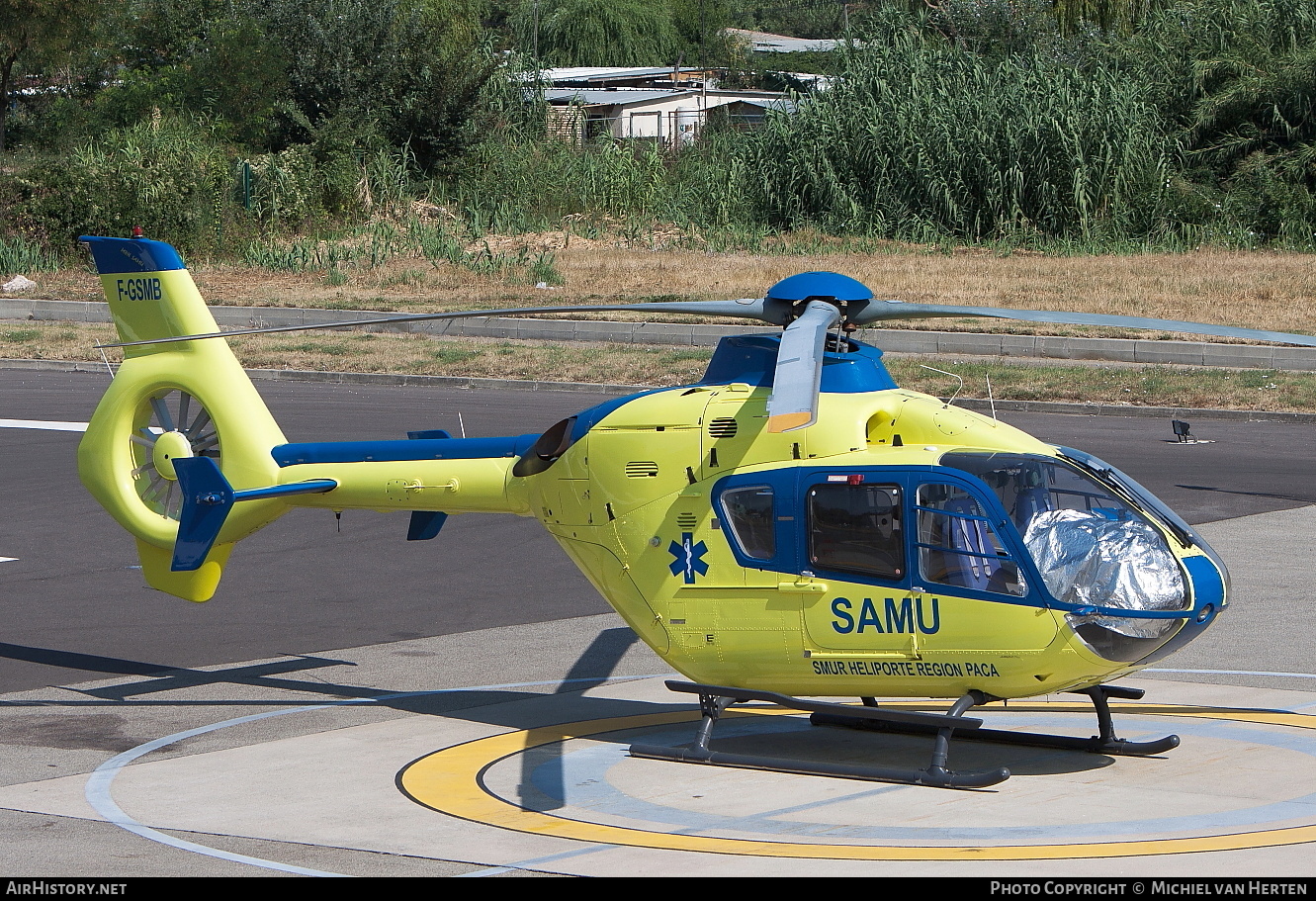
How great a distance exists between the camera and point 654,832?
7023 mm

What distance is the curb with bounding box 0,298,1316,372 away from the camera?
24.5 meters

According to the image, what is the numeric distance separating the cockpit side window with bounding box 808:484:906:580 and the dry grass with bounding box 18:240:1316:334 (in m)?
18.9

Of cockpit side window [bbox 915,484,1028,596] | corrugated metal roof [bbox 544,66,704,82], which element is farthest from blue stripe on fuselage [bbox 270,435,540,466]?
corrugated metal roof [bbox 544,66,704,82]

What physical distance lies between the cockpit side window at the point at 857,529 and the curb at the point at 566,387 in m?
11.1

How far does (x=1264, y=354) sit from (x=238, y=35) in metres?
31.1

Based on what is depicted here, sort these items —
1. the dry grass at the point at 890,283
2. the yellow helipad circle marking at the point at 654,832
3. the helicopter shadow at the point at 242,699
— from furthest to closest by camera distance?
the dry grass at the point at 890,283, the helicopter shadow at the point at 242,699, the yellow helipad circle marking at the point at 654,832

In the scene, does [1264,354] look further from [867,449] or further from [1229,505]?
[867,449]

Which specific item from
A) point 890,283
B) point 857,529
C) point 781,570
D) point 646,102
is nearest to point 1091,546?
point 857,529

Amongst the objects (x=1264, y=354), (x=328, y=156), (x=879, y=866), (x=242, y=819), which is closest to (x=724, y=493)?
(x=879, y=866)

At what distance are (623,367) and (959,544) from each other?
56.8 feet

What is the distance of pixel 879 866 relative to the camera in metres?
6.47

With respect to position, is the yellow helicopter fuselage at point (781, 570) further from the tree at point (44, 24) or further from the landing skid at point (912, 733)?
the tree at point (44, 24)

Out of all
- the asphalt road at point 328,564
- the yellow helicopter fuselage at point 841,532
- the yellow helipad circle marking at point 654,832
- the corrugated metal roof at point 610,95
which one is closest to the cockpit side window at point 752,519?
the yellow helicopter fuselage at point 841,532

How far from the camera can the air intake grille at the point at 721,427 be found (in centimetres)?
821
